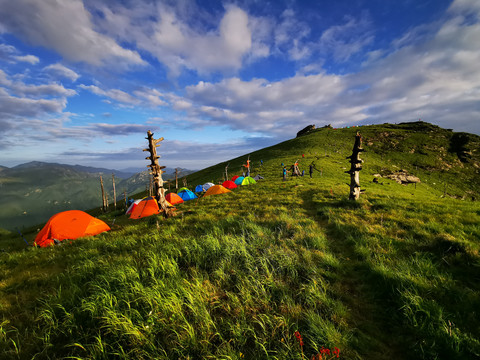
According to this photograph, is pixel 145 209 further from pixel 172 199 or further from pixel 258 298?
pixel 258 298

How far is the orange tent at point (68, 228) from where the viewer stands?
11.8m

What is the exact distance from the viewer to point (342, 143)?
61.0m

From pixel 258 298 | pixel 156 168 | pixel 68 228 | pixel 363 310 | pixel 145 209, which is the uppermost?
pixel 156 168

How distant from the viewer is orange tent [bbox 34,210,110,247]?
11.8m

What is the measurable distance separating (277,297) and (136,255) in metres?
4.64

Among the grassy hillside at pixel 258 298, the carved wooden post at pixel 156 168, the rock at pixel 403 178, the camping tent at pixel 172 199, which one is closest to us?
the grassy hillside at pixel 258 298

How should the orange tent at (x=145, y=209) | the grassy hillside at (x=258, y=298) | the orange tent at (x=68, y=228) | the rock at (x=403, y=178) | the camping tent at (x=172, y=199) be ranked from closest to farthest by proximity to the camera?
the grassy hillside at (x=258, y=298)
the orange tent at (x=68, y=228)
the orange tent at (x=145, y=209)
the camping tent at (x=172, y=199)
the rock at (x=403, y=178)

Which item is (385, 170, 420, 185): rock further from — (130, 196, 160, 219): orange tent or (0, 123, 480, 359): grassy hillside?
(130, 196, 160, 219): orange tent

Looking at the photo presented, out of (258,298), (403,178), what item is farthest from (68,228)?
(403,178)

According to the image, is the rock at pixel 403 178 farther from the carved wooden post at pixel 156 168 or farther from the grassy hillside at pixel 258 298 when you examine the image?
the carved wooden post at pixel 156 168

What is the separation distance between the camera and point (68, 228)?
12180 millimetres

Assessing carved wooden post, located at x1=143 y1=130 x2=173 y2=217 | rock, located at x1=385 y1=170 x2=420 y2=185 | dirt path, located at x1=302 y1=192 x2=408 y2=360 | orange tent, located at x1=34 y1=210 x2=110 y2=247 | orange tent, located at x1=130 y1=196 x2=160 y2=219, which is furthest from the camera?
rock, located at x1=385 y1=170 x2=420 y2=185

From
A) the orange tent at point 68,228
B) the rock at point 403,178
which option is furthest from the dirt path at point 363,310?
the rock at point 403,178

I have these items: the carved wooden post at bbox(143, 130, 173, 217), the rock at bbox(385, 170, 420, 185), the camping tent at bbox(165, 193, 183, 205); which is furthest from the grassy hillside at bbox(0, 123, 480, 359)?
the rock at bbox(385, 170, 420, 185)
